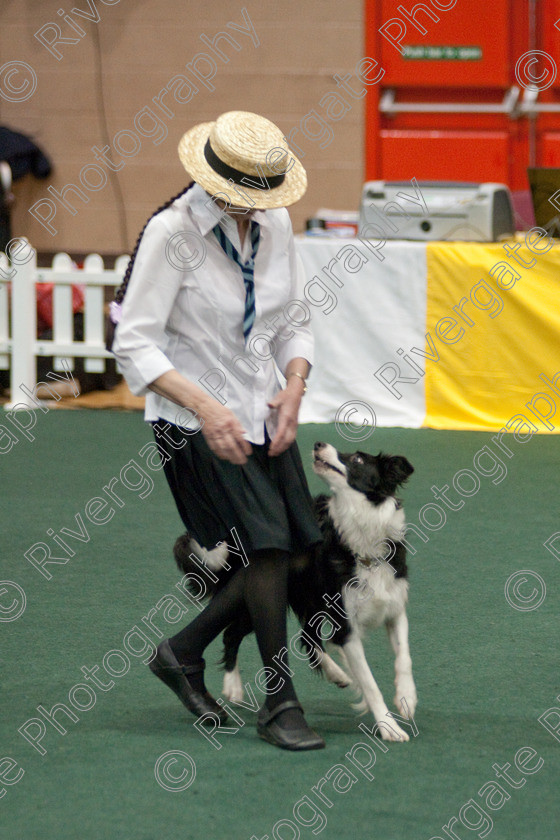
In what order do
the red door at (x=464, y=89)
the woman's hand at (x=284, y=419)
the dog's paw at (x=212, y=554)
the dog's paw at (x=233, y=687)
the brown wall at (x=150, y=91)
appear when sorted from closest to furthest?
the woman's hand at (x=284, y=419), the dog's paw at (x=212, y=554), the dog's paw at (x=233, y=687), the red door at (x=464, y=89), the brown wall at (x=150, y=91)

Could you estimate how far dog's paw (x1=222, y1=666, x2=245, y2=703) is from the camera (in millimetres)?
2602

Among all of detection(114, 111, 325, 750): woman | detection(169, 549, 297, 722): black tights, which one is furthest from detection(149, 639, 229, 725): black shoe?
detection(169, 549, 297, 722): black tights

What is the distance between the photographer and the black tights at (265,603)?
229 centimetres

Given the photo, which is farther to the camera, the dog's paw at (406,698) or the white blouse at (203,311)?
the dog's paw at (406,698)

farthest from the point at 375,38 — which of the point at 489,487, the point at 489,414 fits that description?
the point at 489,487

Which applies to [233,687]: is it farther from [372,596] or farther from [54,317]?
[54,317]

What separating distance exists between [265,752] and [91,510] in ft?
6.72

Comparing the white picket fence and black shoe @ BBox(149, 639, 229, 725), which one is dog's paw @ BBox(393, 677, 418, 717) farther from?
the white picket fence

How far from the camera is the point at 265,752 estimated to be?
232 cm

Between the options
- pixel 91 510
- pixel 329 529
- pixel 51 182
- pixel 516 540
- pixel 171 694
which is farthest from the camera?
pixel 51 182

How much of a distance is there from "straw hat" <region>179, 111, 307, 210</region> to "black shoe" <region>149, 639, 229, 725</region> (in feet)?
3.10

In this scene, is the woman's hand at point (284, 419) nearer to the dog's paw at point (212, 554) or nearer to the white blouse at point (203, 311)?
the white blouse at point (203, 311)

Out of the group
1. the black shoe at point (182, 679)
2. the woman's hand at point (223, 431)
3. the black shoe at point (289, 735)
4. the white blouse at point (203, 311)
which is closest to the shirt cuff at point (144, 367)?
the white blouse at point (203, 311)

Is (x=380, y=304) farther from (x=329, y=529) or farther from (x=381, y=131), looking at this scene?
(x=329, y=529)
